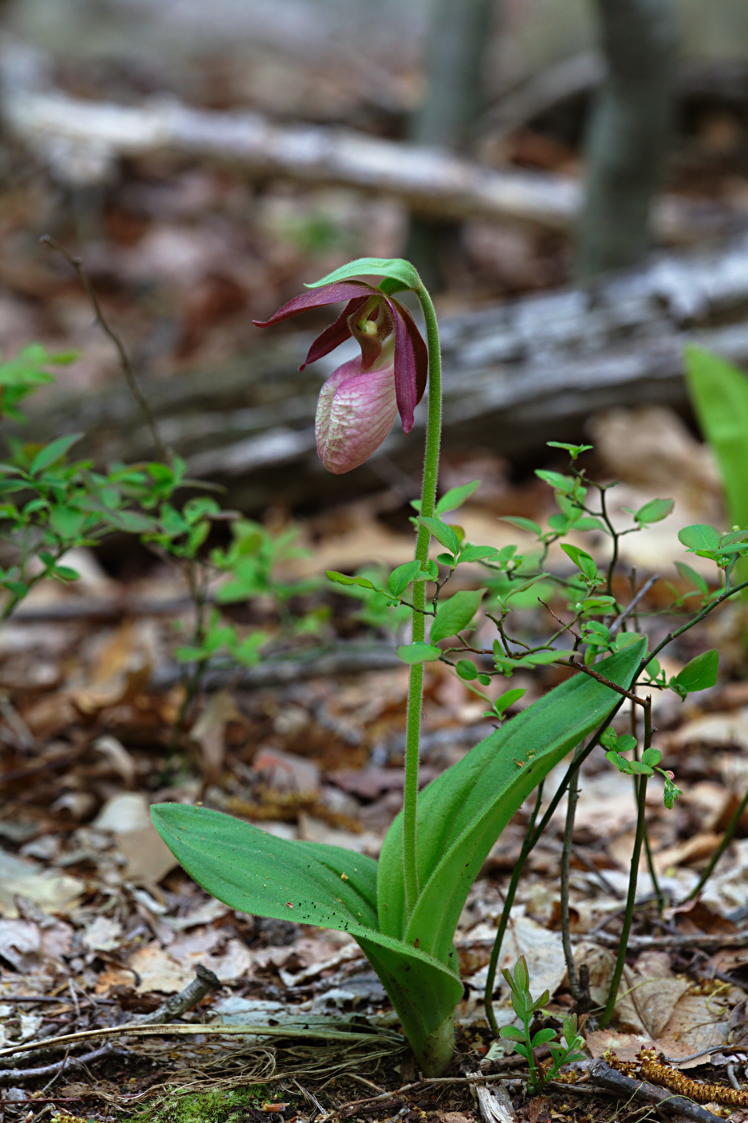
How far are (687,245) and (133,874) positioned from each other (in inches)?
163

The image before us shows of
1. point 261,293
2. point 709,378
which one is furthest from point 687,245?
point 709,378

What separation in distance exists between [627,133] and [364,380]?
277 centimetres

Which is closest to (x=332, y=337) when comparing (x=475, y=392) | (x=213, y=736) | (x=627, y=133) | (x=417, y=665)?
(x=417, y=665)

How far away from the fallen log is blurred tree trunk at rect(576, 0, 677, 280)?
0.36 meters

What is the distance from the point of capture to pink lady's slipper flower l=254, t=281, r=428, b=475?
1008 mm

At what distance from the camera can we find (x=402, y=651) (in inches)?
37.4

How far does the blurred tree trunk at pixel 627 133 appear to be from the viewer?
120 inches

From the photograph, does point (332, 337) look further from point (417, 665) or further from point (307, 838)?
point (307, 838)

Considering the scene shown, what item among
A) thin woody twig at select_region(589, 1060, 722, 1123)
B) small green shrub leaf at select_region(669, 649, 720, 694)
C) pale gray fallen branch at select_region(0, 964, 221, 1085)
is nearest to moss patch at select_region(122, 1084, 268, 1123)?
pale gray fallen branch at select_region(0, 964, 221, 1085)

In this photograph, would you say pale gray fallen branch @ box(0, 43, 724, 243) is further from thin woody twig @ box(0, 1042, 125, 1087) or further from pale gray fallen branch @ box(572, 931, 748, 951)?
thin woody twig @ box(0, 1042, 125, 1087)

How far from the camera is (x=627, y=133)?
3.33 m

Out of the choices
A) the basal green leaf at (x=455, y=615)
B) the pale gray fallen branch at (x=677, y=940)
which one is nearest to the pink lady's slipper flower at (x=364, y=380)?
the basal green leaf at (x=455, y=615)

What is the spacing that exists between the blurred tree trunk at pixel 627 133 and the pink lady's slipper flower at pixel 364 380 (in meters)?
2.51

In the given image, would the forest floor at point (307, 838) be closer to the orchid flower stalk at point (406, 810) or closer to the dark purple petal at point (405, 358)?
the orchid flower stalk at point (406, 810)
